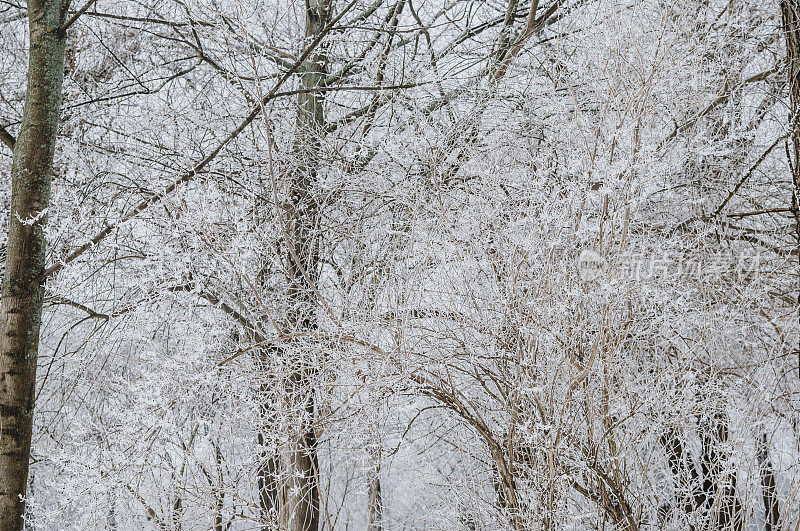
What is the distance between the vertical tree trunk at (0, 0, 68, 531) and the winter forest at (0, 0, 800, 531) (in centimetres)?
1

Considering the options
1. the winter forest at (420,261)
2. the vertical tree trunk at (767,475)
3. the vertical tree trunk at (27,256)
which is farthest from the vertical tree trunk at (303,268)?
the vertical tree trunk at (767,475)

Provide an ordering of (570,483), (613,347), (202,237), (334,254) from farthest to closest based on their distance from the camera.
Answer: (334,254) → (202,237) → (570,483) → (613,347)

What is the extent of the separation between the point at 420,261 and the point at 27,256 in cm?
205

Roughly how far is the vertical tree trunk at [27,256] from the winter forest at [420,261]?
0.05ft

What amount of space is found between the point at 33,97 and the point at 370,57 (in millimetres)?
2055

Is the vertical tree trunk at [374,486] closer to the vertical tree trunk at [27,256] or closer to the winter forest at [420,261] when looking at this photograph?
the winter forest at [420,261]

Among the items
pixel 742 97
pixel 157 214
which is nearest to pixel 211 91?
pixel 157 214

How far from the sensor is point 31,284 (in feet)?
10.6

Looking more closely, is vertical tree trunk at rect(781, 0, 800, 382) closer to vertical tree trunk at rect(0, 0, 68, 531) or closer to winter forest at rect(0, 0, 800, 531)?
winter forest at rect(0, 0, 800, 531)

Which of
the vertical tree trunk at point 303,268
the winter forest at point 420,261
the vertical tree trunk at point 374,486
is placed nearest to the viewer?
the winter forest at point 420,261

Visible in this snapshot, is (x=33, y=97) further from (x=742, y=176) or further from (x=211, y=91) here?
(x=742, y=176)

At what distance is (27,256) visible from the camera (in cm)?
325

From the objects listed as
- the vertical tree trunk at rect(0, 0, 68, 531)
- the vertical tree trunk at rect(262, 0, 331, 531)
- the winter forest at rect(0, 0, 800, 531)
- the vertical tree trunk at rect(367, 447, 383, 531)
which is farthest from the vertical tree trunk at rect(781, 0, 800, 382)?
the vertical tree trunk at rect(0, 0, 68, 531)

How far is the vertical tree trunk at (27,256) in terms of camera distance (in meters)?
3.08
